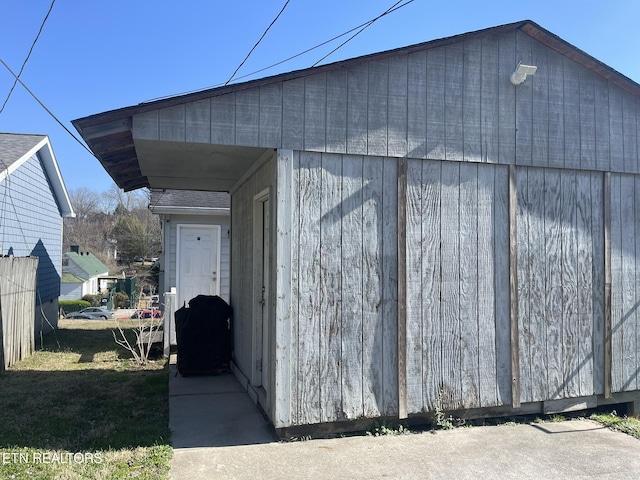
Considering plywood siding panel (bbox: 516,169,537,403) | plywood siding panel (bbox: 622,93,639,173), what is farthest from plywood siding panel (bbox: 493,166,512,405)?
plywood siding panel (bbox: 622,93,639,173)

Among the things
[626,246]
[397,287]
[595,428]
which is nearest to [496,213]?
[397,287]

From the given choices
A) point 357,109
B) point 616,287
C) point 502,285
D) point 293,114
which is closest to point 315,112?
point 293,114

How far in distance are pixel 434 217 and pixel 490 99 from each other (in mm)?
1275

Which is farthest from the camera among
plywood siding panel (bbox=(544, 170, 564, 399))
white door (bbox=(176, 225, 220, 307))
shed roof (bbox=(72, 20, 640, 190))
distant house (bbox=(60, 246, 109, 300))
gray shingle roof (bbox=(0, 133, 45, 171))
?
distant house (bbox=(60, 246, 109, 300))

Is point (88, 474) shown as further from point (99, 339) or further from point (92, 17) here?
point (99, 339)

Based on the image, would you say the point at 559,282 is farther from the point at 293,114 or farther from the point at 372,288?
the point at 293,114

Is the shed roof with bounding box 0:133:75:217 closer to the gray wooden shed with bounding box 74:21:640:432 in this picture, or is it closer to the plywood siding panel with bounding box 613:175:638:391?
the gray wooden shed with bounding box 74:21:640:432

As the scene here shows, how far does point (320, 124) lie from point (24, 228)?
961 cm

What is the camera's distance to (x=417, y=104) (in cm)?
448

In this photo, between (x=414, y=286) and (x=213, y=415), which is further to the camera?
(x=213, y=415)

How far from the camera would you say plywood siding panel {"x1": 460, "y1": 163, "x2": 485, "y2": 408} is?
14.8 feet

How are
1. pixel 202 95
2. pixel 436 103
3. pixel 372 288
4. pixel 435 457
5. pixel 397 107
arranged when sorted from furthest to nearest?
pixel 436 103 < pixel 397 107 < pixel 372 288 < pixel 202 95 < pixel 435 457

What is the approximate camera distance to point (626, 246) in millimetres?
5004

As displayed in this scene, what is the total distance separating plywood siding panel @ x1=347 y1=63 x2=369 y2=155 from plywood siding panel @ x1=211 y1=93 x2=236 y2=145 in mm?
1002
